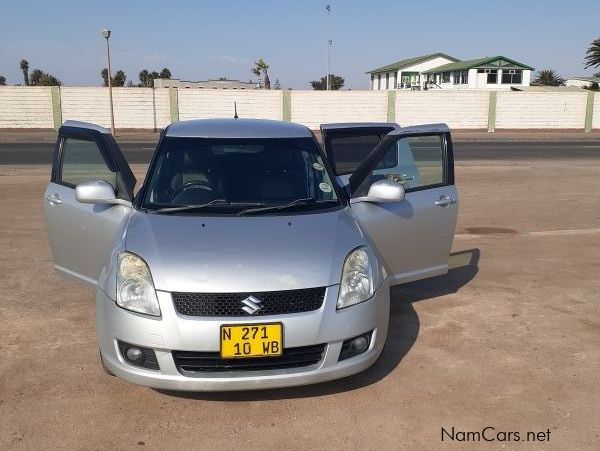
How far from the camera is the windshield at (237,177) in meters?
3.93

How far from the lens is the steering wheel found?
4.06m

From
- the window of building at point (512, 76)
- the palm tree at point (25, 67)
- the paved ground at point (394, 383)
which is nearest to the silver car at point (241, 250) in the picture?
the paved ground at point (394, 383)

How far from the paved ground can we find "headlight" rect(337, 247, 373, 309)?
0.64m

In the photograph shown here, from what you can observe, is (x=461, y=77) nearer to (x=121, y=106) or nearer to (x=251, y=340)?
(x=121, y=106)

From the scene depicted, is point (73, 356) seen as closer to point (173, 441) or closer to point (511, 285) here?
point (173, 441)

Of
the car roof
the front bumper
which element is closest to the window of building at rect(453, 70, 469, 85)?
the car roof

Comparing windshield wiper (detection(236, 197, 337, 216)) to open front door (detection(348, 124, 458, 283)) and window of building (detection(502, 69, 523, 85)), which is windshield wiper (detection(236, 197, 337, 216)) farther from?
window of building (detection(502, 69, 523, 85))

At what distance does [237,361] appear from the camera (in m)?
3.10

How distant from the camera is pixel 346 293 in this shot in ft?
10.7

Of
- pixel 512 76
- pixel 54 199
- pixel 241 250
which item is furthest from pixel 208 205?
pixel 512 76

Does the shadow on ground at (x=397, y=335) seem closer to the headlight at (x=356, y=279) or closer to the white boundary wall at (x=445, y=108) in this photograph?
the headlight at (x=356, y=279)

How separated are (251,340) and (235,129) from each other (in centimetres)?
204

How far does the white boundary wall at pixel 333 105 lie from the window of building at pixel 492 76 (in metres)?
28.6

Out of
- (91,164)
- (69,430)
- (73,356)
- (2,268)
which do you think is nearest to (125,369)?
(69,430)
